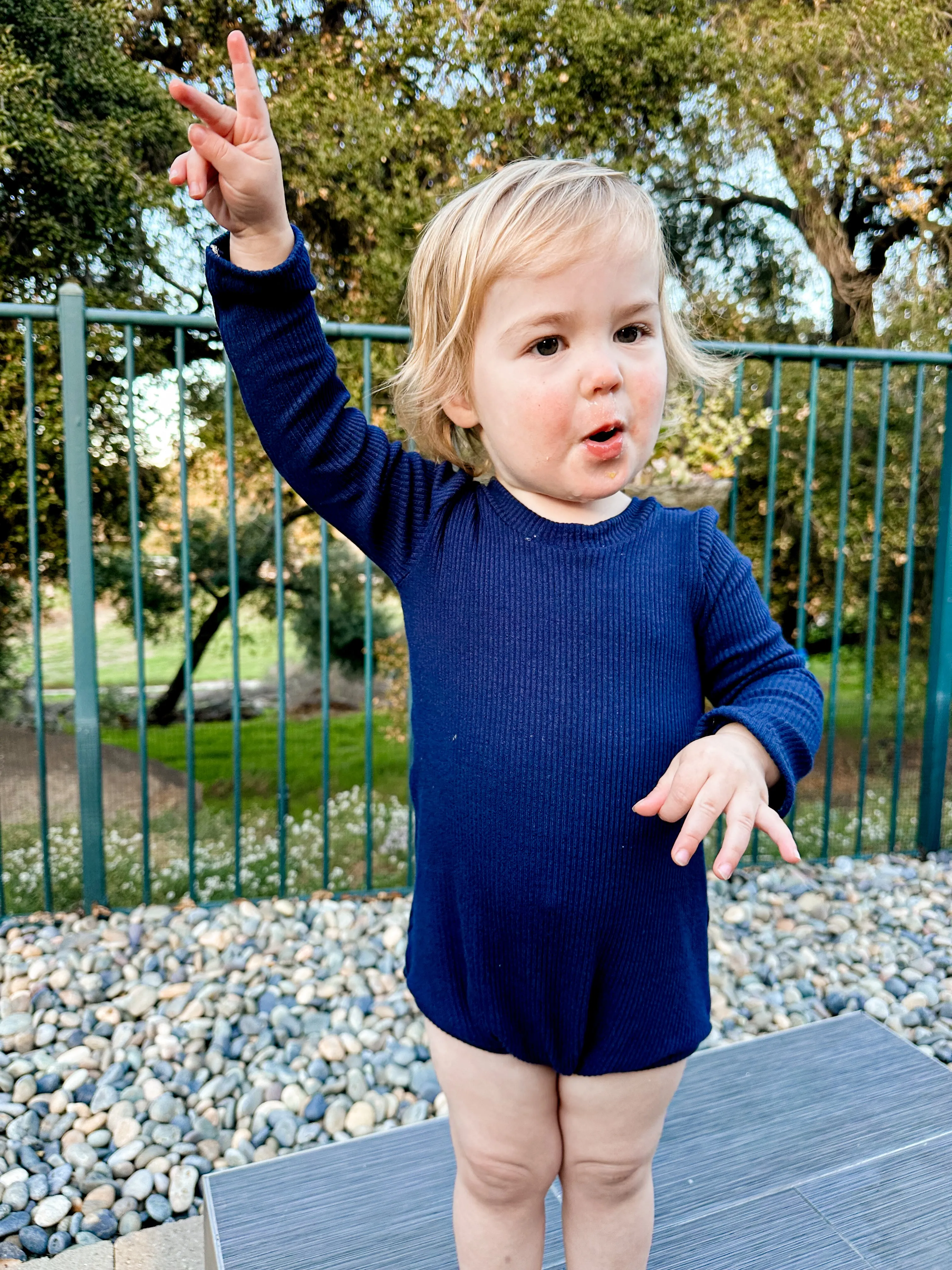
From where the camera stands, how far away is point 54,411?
4.87 metres

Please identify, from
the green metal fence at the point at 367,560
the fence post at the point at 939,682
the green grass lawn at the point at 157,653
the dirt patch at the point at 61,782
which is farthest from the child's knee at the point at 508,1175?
the green grass lawn at the point at 157,653

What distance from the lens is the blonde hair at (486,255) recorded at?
903mm

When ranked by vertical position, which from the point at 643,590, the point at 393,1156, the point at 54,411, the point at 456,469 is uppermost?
the point at 54,411

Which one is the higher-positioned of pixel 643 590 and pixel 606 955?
pixel 643 590

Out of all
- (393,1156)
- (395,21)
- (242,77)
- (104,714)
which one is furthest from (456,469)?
(395,21)

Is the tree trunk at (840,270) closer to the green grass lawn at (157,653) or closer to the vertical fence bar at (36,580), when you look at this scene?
the green grass lawn at (157,653)

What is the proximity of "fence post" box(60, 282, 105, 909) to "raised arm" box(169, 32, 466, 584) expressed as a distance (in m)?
2.03

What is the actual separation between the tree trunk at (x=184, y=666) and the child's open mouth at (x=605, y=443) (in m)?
5.17

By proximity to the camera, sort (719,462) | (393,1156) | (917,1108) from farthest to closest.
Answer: (719,462) → (917,1108) → (393,1156)

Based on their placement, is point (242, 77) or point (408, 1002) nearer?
point (242, 77)

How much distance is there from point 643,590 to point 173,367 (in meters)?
4.96

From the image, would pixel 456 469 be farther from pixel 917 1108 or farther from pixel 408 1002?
pixel 408 1002

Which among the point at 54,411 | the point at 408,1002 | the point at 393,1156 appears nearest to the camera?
the point at 393,1156

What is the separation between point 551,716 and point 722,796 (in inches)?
7.8
